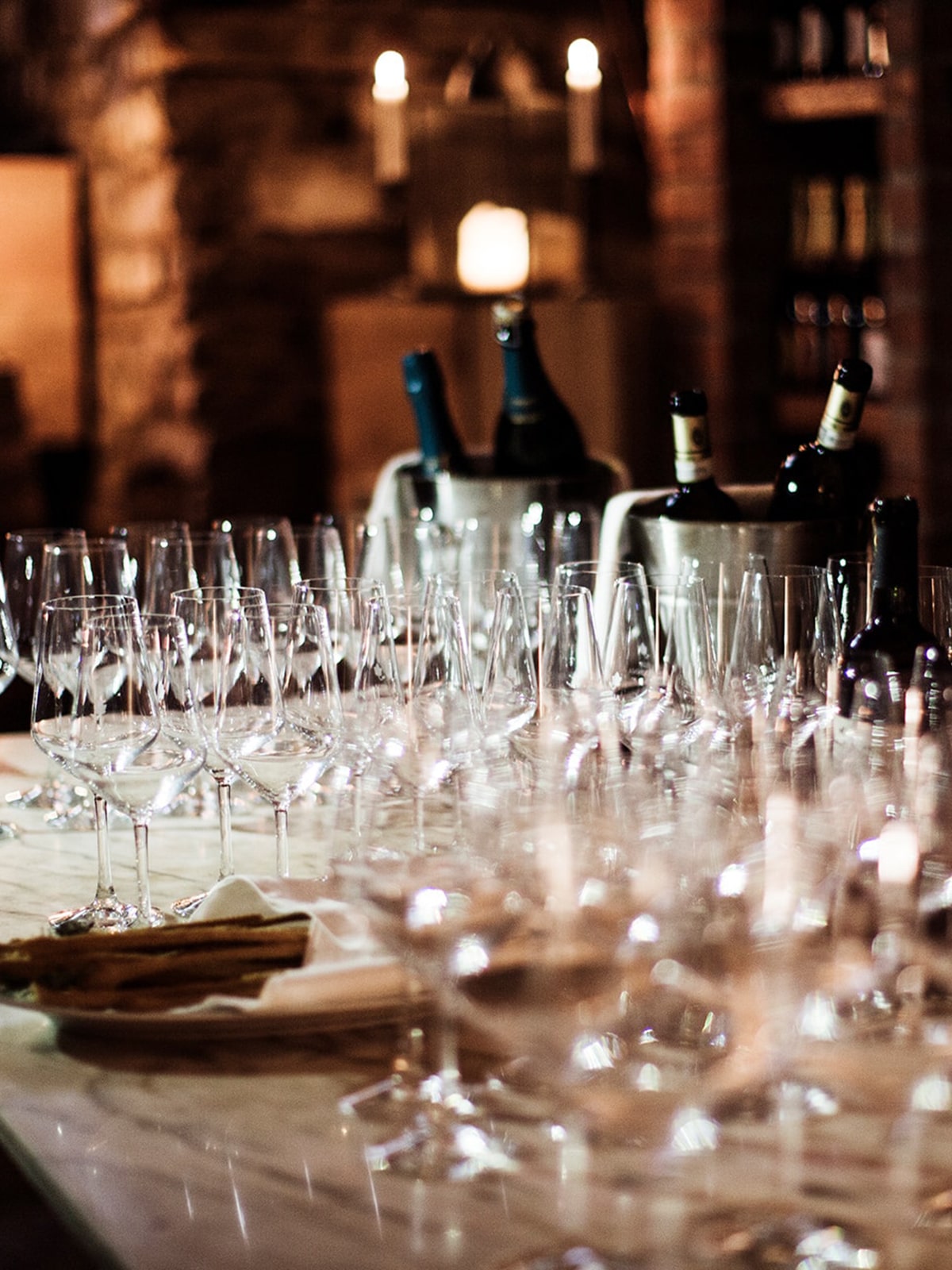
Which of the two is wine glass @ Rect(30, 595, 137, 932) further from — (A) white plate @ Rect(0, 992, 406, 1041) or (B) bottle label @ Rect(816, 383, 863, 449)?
(B) bottle label @ Rect(816, 383, 863, 449)

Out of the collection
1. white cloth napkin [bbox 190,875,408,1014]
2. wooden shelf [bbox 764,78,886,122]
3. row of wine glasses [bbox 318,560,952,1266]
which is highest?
wooden shelf [bbox 764,78,886,122]

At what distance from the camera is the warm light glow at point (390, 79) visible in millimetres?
3914

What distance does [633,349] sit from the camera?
402cm

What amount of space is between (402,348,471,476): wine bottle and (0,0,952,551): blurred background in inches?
82.1

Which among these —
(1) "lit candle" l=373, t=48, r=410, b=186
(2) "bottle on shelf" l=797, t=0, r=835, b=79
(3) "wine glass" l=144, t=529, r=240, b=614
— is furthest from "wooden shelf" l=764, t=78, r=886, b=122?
(3) "wine glass" l=144, t=529, r=240, b=614

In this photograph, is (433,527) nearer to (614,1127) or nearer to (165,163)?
(614,1127)

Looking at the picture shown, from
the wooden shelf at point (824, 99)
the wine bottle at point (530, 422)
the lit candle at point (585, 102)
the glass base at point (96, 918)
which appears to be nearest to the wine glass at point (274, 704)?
the glass base at point (96, 918)

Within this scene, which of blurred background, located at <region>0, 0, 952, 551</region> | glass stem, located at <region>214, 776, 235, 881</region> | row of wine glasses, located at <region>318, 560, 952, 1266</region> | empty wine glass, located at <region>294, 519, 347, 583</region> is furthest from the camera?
blurred background, located at <region>0, 0, 952, 551</region>

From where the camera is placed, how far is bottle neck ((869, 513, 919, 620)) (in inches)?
43.9

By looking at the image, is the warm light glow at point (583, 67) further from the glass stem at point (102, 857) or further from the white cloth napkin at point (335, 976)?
the white cloth napkin at point (335, 976)

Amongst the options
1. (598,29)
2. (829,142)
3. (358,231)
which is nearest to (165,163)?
(358,231)

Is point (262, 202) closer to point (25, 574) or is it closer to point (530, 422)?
point (530, 422)

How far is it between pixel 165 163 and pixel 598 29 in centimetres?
115

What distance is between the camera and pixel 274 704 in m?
1.02
